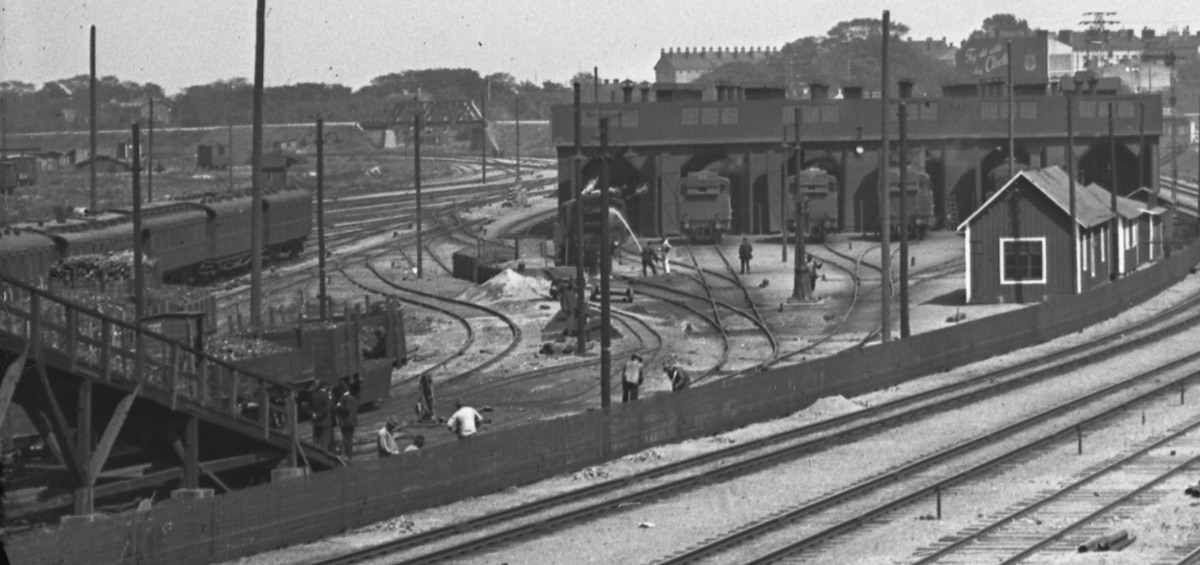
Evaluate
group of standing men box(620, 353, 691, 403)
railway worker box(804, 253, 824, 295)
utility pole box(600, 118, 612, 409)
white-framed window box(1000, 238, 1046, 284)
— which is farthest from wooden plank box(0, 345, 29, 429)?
railway worker box(804, 253, 824, 295)

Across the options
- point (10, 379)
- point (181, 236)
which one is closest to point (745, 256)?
point (181, 236)

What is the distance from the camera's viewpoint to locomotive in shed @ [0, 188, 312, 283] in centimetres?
5116

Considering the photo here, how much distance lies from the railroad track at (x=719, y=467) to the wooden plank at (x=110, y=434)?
11.8ft

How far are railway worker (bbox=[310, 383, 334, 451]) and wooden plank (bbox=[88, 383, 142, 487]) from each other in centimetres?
522

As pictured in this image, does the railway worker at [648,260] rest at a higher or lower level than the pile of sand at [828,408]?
higher

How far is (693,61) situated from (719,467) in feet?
472

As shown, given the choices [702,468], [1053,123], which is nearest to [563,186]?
[1053,123]

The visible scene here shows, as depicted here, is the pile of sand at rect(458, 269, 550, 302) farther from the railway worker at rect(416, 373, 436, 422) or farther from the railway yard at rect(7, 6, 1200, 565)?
the railway worker at rect(416, 373, 436, 422)

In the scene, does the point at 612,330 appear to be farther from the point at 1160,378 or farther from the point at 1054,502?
the point at 1054,502

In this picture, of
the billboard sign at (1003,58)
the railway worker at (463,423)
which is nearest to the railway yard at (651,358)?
the railway worker at (463,423)

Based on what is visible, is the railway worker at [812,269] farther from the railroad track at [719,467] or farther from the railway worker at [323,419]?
the railway worker at [323,419]

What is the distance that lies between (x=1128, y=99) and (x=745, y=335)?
47.0m

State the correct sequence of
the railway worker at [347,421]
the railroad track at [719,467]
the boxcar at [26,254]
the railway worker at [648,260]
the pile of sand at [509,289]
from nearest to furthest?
1. the railroad track at [719,467]
2. the railway worker at [347,421]
3. the boxcar at [26,254]
4. the pile of sand at [509,289]
5. the railway worker at [648,260]

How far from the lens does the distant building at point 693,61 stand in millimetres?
163250
